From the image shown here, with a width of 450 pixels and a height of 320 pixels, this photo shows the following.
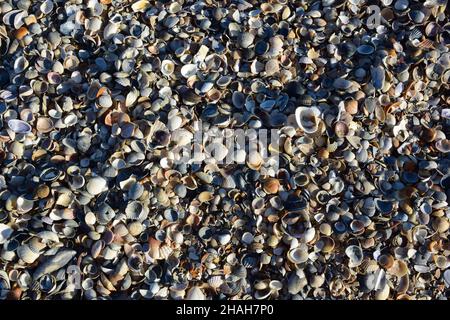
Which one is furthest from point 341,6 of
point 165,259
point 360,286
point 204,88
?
point 165,259

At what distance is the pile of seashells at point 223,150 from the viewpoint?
66.7 inches

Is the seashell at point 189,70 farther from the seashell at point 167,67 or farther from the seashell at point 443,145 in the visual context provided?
the seashell at point 443,145

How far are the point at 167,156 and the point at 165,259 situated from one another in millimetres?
410

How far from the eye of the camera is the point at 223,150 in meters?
1.84

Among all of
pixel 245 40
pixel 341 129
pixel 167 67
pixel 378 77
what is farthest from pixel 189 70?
pixel 378 77

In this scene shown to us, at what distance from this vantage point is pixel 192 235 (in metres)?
1.74

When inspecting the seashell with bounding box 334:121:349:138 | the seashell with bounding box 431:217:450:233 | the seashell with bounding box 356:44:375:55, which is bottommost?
the seashell with bounding box 431:217:450:233

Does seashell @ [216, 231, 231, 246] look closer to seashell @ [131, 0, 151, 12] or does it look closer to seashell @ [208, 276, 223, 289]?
seashell @ [208, 276, 223, 289]

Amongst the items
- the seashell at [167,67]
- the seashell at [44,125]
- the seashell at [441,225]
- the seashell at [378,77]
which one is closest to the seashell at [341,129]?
the seashell at [378,77]

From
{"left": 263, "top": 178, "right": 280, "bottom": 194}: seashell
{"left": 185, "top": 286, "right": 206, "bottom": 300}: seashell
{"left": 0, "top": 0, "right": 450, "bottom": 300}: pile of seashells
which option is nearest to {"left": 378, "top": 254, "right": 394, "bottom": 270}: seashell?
{"left": 0, "top": 0, "right": 450, "bottom": 300}: pile of seashells

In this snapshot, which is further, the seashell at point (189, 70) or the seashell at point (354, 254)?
the seashell at point (189, 70)

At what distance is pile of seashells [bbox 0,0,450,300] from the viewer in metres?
1.69

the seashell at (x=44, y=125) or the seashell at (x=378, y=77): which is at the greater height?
the seashell at (x=378, y=77)

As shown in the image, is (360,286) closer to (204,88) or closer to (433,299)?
(433,299)
